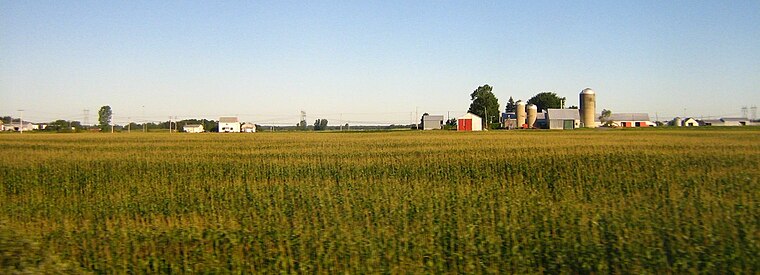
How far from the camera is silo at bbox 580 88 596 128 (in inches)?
4624

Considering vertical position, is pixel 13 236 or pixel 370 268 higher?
pixel 13 236

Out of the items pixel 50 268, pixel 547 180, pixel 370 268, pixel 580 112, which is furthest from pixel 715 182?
pixel 580 112

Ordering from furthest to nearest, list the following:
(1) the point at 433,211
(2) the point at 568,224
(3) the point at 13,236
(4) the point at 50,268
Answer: (1) the point at 433,211 → (2) the point at 568,224 → (3) the point at 13,236 → (4) the point at 50,268

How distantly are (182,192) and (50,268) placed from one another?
1252 centimetres

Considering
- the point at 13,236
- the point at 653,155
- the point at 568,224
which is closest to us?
the point at 13,236

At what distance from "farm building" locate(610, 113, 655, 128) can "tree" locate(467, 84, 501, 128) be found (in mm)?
31191

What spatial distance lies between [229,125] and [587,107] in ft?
292

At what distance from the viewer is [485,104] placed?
Result: 516 ft

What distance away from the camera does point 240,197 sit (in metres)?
19.1

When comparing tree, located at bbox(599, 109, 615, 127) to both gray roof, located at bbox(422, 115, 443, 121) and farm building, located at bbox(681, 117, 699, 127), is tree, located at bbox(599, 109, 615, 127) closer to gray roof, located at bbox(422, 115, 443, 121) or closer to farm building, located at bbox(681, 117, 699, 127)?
farm building, located at bbox(681, 117, 699, 127)

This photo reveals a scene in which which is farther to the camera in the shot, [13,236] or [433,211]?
[433,211]

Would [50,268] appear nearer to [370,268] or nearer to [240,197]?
[370,268]

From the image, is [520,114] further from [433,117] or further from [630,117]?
[630,117]

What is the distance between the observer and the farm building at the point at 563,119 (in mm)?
114375
